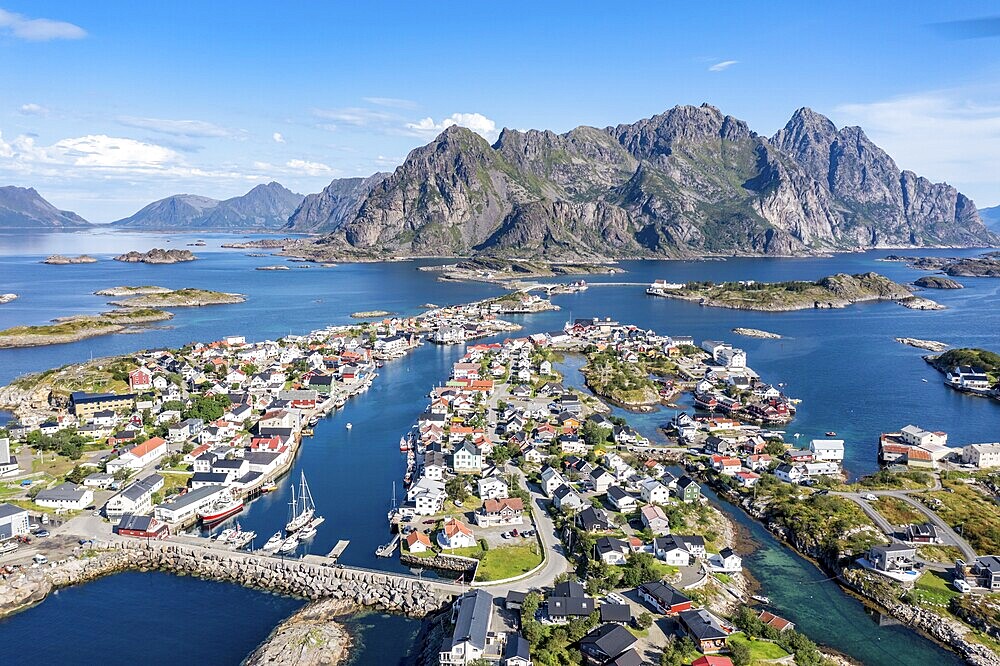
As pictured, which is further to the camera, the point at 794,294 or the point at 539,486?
the point at 794,294

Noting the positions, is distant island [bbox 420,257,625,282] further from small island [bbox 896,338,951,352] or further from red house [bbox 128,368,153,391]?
red house [bbox 128,368,153,391]

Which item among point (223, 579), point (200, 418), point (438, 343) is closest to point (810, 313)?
point (438, 343)

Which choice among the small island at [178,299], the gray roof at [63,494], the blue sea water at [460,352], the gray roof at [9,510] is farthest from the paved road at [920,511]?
the small island at [178,299]

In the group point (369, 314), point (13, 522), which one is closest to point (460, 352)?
point (369, 314)

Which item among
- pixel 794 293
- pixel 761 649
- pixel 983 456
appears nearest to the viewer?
pixel 761 649

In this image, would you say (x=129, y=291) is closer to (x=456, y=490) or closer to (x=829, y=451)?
(x=456, y=490)
